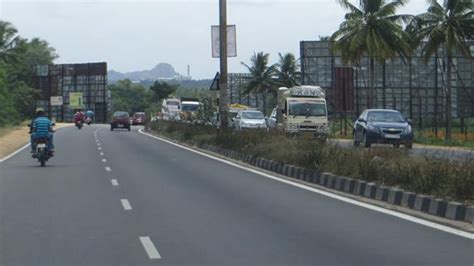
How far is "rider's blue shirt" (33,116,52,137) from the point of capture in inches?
961

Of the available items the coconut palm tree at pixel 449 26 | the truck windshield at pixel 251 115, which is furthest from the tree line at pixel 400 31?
the truck windshield at pixel 251 115

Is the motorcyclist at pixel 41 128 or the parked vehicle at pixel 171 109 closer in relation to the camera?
the motorcyclist at pixel 41 128

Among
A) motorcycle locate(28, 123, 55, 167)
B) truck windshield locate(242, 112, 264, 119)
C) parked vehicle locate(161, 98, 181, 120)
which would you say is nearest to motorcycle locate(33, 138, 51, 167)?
motorcycle locate(28, 123, 55, 167)

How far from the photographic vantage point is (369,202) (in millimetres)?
14922

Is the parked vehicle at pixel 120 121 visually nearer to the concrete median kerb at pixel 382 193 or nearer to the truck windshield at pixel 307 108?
the truck windshield at pixel 307 108

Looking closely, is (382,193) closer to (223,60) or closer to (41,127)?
(41,127)

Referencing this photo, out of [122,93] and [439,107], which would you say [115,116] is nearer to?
[439,107]

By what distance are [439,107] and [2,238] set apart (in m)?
60.6

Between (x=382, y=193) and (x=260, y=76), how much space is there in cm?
8619

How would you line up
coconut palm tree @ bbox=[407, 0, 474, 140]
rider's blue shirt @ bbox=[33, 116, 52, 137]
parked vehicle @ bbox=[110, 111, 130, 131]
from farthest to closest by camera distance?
parked vehicle @ bbox=[110, 111, 130, 131] → coconut palm tree @ bbox=[407, 0, 474, 140] → rider's blue shirt @ bbox=[33, 116, 52, 137]

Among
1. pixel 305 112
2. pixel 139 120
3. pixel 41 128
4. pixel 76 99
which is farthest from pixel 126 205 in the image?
pixel 76 99

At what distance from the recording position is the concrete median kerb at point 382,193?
12412 mm

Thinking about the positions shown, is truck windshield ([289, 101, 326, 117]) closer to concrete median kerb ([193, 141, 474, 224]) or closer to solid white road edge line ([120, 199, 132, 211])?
concrete median kerb ([193, 141, 474, 224])

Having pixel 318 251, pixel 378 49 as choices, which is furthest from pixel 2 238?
pixel 378 49
